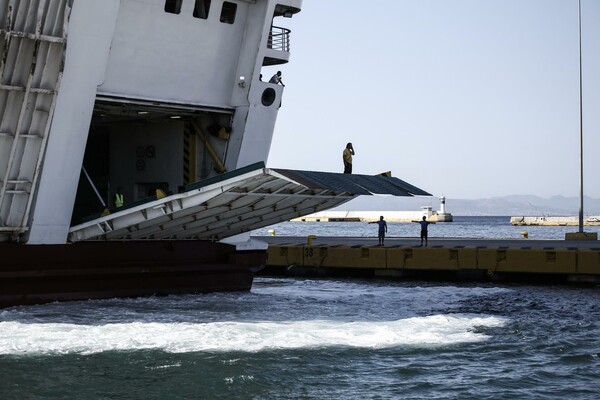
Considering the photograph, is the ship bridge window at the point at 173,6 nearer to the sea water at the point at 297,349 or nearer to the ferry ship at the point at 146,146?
the ferry ship at the point at 146,146

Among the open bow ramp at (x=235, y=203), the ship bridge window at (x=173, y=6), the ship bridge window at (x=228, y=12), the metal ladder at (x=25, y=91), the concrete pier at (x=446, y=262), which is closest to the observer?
the metal ladder at (x=25, y=91)

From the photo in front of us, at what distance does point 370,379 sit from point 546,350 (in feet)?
13.9

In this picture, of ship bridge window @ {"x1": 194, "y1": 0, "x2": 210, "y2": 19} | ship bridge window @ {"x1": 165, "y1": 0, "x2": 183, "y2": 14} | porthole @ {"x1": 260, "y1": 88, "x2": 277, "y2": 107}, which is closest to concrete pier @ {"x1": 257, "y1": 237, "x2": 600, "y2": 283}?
porthole @ {"x1": 260, "y1": 88, "x2": 277, "y2": 107}

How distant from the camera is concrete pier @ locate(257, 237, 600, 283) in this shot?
29316mm

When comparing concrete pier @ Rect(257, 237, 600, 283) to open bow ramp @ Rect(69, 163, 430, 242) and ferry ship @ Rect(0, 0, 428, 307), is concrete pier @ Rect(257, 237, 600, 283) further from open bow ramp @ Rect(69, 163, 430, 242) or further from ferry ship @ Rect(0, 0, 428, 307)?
open bow ramp @ Rect(69, 163, 430, 242)

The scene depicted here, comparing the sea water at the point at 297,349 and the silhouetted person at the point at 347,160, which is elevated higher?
the silhouetted person at the point at 347,160

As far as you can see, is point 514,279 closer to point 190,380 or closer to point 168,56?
point 168,56

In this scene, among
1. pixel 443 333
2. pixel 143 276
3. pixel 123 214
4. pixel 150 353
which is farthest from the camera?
pixel 143 276

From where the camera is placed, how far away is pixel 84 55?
20.1 metres

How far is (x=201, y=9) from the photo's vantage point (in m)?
22.5

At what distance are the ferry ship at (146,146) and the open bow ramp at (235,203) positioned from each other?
0.13 ft

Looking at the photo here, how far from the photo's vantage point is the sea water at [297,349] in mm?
13398

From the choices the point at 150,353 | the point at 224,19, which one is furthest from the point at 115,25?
the point at 150,353

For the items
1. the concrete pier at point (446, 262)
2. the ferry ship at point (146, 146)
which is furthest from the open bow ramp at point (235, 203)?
the concrete pier at point (446, 262)
